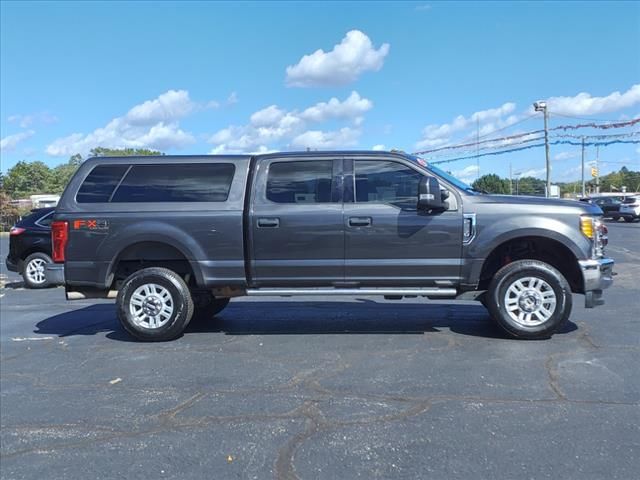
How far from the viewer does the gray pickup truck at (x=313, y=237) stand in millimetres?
6113

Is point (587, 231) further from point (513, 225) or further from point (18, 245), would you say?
point (18, 245)

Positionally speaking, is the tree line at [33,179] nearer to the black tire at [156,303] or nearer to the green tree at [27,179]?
the green tree at [27,179]

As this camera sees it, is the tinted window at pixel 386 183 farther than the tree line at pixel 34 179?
No

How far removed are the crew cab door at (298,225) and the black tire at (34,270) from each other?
293 inches

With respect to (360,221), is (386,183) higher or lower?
higher

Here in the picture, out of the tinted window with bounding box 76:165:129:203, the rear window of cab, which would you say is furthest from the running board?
the tinted window with bounding box 76:165:129:203

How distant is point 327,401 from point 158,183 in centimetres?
341

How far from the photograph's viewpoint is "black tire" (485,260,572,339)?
19.9 feet

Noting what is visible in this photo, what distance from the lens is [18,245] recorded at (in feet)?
39.2

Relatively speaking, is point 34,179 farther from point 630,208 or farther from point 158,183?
point 158,183

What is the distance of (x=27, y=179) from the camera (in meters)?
Answer: 91.8

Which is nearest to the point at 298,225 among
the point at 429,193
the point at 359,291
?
the point at 359,291

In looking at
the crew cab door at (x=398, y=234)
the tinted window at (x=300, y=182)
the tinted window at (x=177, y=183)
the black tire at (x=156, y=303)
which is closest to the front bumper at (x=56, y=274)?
the black tire at (x=156, y=303)

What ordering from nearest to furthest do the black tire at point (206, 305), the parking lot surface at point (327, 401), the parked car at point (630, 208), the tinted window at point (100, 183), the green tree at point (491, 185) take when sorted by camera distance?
1. the parking lot surface at point (327, 401)
2. the tinted window at point (100, 183)
3. the black tire at point (206, 305)
4. the green tree at point (491, 185)
5. the parked car at point (630, 208)
